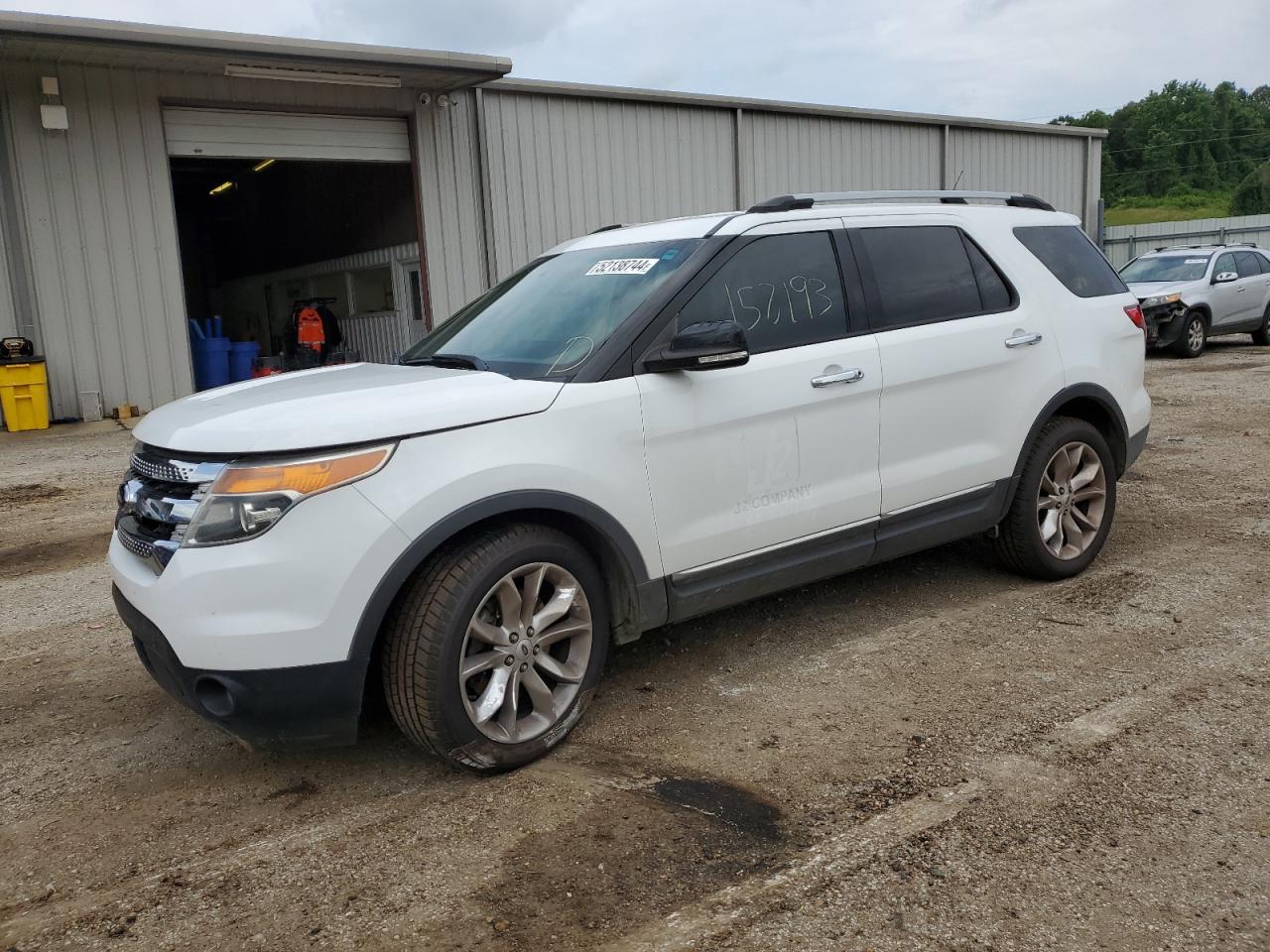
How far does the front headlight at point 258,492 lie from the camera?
10.2 ft

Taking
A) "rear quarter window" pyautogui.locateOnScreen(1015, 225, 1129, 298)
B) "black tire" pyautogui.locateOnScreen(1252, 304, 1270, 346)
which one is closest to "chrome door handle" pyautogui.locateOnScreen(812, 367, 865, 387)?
"rear quarter window" pyautogui.locateOnScreen(1015, 225, 1129, 298)

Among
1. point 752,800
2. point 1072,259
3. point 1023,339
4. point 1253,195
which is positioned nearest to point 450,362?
point 752,800

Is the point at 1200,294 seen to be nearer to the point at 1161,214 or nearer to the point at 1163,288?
the point at 1163,288

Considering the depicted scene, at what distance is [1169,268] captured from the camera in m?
17.1

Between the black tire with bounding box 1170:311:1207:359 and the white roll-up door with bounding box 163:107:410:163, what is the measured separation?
12141 mm

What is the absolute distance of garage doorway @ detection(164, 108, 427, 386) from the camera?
569 inches

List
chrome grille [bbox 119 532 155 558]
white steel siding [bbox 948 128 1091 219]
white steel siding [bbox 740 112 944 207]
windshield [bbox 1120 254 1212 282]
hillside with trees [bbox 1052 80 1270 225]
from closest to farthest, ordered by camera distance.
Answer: chrome grille [bbox 119 532 155 558] → windshield [bbox 1120 254 1212 282] → white steel siding [bbox 740 112 944 207] → white steel siding [bbox 948 128 1091 219] → hillside with trees [bbox 1052 80 1270 225]

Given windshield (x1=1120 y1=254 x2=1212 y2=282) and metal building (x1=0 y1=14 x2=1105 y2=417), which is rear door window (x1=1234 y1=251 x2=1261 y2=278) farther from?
metal building (x1=0 y1=14 x2=1105 y2=417)

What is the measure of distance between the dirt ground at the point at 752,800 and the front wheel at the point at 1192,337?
12.6m

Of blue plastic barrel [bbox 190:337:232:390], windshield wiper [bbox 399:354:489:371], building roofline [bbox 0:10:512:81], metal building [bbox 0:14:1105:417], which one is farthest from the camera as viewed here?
blue plastic barrel [bbox 190:337:232:390]

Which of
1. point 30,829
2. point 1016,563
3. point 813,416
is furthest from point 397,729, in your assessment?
point 1016,563

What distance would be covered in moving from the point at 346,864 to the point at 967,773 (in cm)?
193

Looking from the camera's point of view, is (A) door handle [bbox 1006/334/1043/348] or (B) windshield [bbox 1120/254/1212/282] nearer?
(A) door handle [bbox 1006/334/1043/348]

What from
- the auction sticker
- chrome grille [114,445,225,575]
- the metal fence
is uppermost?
the metal fence
